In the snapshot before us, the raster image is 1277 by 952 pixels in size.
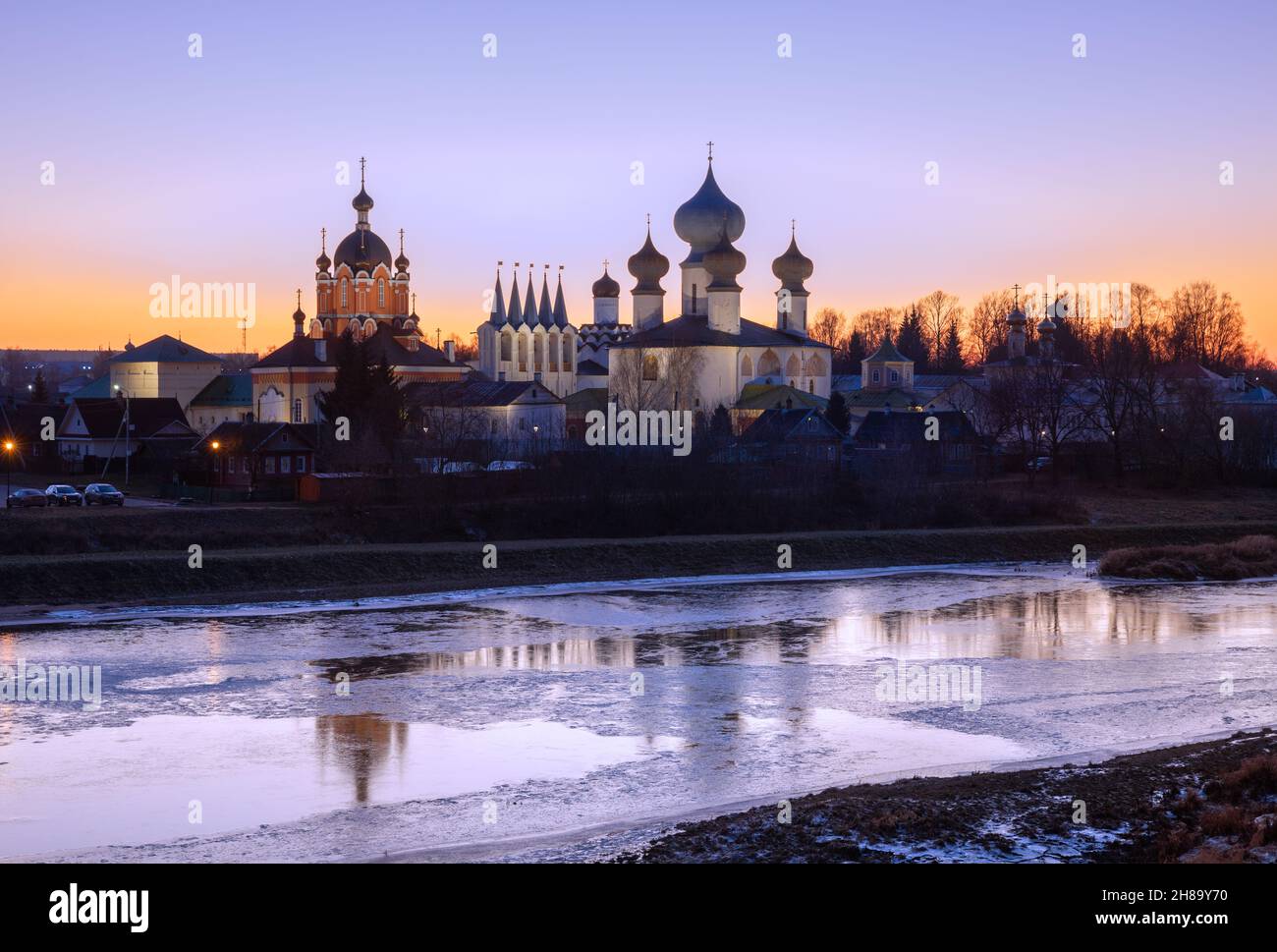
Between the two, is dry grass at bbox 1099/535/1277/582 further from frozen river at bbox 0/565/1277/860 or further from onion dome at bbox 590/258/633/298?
onion dome at bbox 590/258/633/298

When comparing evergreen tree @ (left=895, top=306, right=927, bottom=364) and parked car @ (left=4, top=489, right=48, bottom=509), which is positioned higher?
evergreen tree @ (left=895, top=306, right=927, bottom=364)

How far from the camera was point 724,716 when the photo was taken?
16.0 meters

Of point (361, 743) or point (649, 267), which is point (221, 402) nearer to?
point (649, 267)

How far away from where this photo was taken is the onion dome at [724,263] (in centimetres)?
5984

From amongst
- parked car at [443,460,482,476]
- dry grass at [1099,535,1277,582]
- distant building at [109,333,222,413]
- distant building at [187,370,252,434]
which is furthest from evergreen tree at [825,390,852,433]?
distant building at [109,333,222,413]

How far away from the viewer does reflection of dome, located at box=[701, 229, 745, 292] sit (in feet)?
196

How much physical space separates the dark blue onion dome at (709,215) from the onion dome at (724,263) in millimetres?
319

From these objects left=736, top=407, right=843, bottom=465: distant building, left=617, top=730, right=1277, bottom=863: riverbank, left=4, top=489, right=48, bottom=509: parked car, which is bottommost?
left=617, top=730, right=1277, bottom=863: riverbank

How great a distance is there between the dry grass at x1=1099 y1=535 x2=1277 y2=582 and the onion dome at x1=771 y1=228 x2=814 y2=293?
123 ft

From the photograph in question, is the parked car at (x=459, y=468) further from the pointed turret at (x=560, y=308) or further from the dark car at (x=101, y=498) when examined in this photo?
the pointed turret at (x=560, y=308)

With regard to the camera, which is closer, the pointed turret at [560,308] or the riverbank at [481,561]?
the riverbank at [481,561]

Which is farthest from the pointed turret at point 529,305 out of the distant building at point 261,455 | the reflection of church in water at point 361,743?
the reflection of church in water at point 361,743
